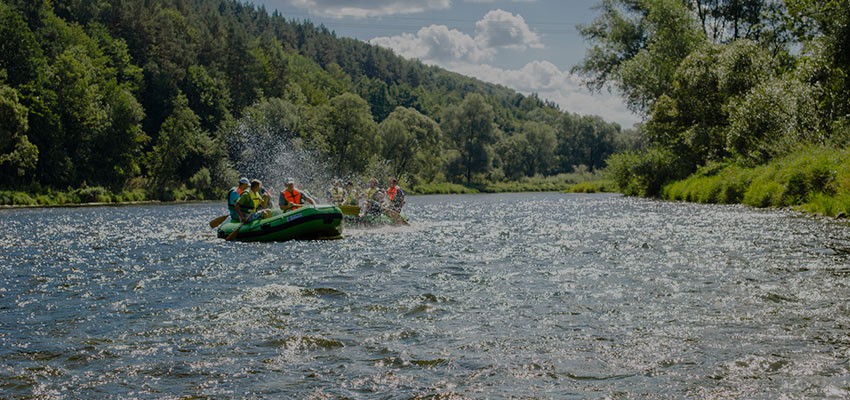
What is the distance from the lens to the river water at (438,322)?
546 centimetres

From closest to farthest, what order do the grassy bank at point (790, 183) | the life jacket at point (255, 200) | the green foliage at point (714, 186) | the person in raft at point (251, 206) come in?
1. the person in raft at point (251, 206)
2. the life jacket at point (255, 200)
3. the grassy bank at point (790, 183)
4. the green foliage at point (714, 186)

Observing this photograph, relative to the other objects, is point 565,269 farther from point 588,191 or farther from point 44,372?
point 588,191

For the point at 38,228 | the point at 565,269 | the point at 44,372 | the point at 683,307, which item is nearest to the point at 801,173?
the point at 565,269

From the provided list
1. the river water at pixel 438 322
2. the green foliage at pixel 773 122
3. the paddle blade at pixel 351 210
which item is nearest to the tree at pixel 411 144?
the green foliage at pixel 773 122

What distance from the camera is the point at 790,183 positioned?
933 inches

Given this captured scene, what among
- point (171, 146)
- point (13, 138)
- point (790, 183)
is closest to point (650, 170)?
point (790, 183)

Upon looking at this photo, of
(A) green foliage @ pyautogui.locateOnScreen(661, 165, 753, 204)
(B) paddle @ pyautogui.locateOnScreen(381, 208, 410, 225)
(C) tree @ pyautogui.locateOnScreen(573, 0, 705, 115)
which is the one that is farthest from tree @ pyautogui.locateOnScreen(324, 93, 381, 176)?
(B) paddle @ pyautogui.locateOnScreen(381, 208, 410, 225)

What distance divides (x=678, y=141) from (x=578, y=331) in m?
33.4

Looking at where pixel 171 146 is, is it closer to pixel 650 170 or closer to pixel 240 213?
pixel 650 170

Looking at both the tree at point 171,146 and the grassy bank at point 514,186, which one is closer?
the tree at point 171,146

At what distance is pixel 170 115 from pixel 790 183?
189 ft

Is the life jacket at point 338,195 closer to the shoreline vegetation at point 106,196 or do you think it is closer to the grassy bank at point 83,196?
the shoreline vegetation at point 106,196

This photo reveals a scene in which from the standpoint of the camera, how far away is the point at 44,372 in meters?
5.88

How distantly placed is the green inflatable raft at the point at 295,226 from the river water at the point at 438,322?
2.50 meters
